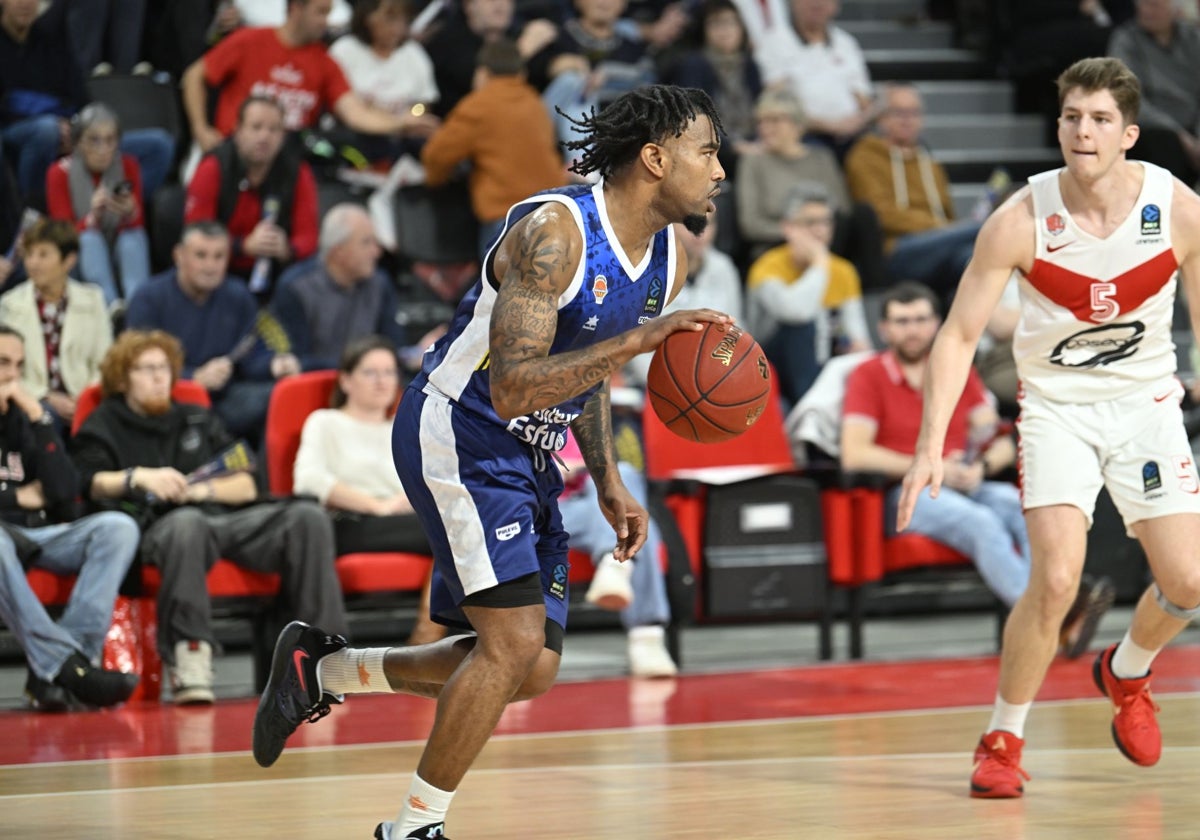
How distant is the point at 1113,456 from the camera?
450 cm

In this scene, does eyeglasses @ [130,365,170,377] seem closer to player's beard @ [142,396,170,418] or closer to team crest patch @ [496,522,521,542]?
player's beard @ [142,396,170,418]

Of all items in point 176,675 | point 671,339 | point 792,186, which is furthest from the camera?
point 792,186

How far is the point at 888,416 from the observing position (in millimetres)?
7492

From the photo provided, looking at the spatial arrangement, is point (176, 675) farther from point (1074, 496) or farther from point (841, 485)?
point (1074, 496)

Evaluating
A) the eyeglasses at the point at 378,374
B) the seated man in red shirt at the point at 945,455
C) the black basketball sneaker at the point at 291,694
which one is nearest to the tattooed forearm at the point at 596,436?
the black basketball sneaker at the point at 291,694

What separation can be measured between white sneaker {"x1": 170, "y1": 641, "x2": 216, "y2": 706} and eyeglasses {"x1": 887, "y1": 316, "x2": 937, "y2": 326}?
3020 millimetres

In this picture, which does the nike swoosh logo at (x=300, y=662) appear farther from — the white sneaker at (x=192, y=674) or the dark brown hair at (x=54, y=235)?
the dark brown hair at (x=54, y=235)

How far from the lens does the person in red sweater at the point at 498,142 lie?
8.49 m

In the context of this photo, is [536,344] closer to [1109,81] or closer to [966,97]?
[1109,81]

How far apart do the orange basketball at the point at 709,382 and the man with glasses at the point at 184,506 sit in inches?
119

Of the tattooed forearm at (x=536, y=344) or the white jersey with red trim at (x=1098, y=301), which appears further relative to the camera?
the white jersey with red trim at (x=1098, y=301)

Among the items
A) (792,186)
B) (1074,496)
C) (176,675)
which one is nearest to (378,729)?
(176,675)

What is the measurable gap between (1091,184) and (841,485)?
3061mm

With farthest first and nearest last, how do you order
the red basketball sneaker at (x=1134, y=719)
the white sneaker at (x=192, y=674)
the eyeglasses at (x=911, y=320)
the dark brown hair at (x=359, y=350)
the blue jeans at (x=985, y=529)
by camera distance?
the eyeglasses at (x=911, y=320)
the blue jeans at (x=985, y=529)
the dark brown hair at (x=359, y=350)
the white sneaker at (x=192, y=674)
the red basketball sneaker at (x=1134, y=719)
